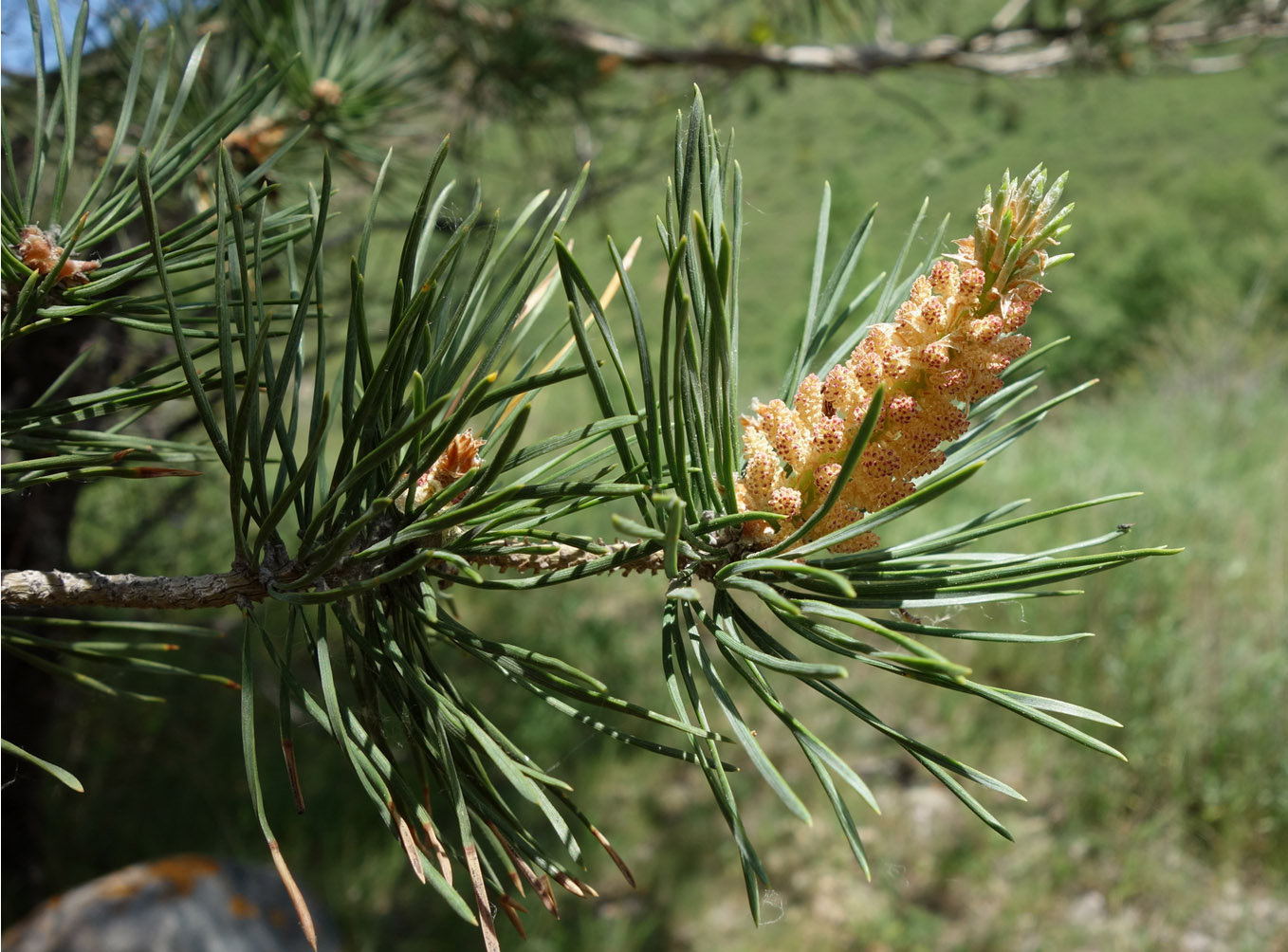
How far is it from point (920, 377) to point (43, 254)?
344mm

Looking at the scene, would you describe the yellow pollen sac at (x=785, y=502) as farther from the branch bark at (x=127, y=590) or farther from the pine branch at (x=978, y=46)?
the pine branch at (x=978, y=46)

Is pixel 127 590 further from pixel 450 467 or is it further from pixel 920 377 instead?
pixel 920 377

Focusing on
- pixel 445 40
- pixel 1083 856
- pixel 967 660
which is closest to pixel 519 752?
pixel 445 40

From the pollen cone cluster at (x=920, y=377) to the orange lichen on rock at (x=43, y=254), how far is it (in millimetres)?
280

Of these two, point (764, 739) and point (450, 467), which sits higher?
point (450, 467)

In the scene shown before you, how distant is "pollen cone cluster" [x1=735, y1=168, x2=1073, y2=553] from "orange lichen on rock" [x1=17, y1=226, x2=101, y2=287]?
0.92 feet

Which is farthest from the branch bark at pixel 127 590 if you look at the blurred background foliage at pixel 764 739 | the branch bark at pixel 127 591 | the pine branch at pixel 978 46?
the pine branch at pixel 978 46

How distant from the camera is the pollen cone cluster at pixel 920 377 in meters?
0.30

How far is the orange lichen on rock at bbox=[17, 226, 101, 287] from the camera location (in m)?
0.34

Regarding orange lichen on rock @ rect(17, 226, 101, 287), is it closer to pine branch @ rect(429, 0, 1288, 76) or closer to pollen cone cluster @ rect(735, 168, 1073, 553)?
pollen cone cluster @ rect(735, 168, 1073, 553)

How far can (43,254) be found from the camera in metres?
0.34

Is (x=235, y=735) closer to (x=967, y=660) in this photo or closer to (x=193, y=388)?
(x=967, y=660)

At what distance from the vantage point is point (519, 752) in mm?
327

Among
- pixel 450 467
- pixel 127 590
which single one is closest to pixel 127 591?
pixel 127 590
